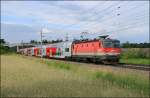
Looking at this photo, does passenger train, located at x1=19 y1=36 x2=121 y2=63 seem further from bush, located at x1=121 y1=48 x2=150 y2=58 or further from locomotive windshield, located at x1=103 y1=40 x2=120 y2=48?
bush, located at x1=121 y1=48 x2=150 y2=58

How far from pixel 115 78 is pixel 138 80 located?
1.86 metres

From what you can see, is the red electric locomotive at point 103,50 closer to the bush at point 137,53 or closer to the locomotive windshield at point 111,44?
the locomotive windshield at point 111,44

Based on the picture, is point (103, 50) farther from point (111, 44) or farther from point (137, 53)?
point (137, 53)

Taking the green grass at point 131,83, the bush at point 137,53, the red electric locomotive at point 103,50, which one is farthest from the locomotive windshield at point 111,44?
the bush at point 137,53

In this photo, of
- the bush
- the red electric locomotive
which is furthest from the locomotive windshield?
the bush

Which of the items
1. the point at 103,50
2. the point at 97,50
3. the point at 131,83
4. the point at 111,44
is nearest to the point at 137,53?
the point at 97,50

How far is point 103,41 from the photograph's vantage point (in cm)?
3622

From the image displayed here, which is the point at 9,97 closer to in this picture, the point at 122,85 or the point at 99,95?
the point at 99,95

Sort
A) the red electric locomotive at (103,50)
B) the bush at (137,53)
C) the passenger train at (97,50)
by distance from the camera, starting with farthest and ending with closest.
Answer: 1. the bush at (137,53)
2. the passenger train at (97,50)
3. the red electric locomotive at (103,50)

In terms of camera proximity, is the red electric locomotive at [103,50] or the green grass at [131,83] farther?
the red electric locomotive at [103,50]

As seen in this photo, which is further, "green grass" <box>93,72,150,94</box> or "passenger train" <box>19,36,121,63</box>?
"passenger train" <box>19,36,121,63</box>

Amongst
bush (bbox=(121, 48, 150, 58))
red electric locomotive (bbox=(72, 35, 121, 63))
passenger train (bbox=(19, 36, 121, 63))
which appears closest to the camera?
red electric locomotive (bbox=(72, 35, 121, 63))

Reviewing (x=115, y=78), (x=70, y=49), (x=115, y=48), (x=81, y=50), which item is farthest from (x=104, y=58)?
(x=115, y=78)

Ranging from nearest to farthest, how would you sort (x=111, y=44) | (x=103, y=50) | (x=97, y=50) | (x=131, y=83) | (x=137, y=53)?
(x=131, y=83) < (x=103, y=50) < (x=111, y=44) < (x=97, y=50) < (x=137, y=53)
